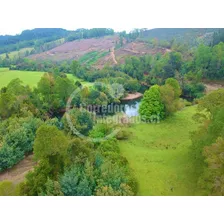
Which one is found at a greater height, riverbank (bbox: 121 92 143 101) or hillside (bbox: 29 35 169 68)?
hillside (bbox: 29 35 169 68)

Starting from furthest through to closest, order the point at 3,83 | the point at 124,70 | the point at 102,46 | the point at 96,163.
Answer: the point at 102,46 < the point at 124,70 < the point at 3,83 < the point at 96,163

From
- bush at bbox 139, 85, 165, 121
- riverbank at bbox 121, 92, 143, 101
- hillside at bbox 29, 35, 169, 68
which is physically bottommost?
riverbank at bbox 121, 92, 143, 101

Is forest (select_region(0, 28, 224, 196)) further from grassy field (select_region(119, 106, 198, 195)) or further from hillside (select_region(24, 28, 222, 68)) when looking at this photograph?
hillside (select_region(24, 28, 222, 68))

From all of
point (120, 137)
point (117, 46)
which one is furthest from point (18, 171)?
point (117, 46)

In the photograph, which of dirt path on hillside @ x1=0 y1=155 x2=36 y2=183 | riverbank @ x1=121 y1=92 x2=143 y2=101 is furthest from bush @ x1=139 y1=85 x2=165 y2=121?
riverbank @ x1=121 y1=92 x2=143 y2=101

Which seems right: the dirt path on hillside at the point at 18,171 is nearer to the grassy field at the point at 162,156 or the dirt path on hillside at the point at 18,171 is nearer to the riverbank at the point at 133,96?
the grassy field at the point at 162,156

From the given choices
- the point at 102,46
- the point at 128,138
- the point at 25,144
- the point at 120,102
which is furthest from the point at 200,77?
the point at 102,46

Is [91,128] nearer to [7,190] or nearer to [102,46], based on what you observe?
[7,190]

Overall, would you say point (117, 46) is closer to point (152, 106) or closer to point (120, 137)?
point (152, 106)
